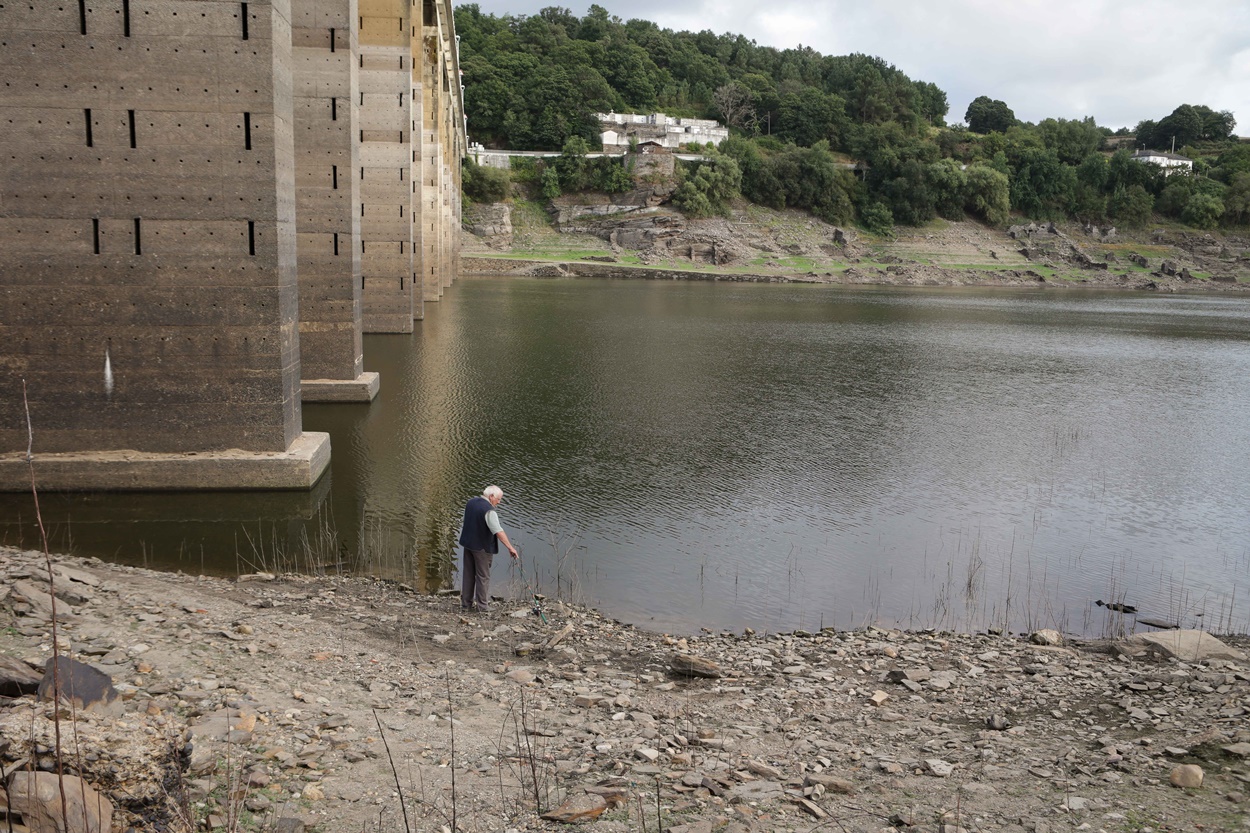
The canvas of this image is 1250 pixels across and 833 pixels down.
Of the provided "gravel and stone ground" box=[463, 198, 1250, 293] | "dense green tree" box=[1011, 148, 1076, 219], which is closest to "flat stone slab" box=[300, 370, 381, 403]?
"gravel and stone ground" box=[463, 198, 1250, 293]

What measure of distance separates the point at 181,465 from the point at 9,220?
4.16 meters

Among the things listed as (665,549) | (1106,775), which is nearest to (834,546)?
(665,549)

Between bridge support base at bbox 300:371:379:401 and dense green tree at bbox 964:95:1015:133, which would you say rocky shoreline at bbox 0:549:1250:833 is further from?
dense green tree at bbox 964:95:1015:133

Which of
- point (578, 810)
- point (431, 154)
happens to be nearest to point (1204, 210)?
point (431, 154)

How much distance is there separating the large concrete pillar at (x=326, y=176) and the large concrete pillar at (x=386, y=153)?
26.7 feet

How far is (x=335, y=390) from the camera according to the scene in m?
22.1

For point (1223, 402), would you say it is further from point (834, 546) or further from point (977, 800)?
point (977, 800)

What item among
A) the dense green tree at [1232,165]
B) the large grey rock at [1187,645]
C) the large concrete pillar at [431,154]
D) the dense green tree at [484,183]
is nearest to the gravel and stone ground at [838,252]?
the dense green tree at [484,183]

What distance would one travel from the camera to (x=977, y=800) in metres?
5.87

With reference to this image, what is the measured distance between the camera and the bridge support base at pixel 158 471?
47.3 ft

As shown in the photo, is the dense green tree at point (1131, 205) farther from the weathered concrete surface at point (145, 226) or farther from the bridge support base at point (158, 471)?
the bridge support base at point (158, 471)

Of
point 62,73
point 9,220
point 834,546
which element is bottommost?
point 834,546

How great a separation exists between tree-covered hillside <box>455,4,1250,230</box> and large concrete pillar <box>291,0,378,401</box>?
69.0 m

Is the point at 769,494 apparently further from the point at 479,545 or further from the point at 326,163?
the point at 326,163
